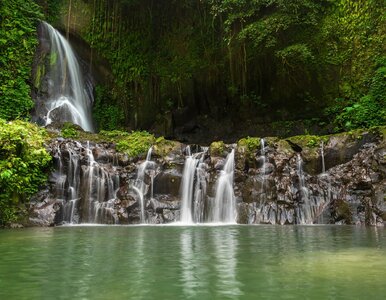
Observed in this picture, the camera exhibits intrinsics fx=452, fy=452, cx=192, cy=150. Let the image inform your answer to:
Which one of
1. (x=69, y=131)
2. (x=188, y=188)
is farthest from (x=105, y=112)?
(x=188, y=188)

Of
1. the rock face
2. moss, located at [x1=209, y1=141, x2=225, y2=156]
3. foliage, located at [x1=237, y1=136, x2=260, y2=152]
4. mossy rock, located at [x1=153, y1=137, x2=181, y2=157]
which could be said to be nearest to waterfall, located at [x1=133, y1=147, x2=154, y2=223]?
the rock face

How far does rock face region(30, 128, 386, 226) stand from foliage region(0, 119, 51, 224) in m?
0.41

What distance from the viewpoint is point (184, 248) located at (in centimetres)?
651

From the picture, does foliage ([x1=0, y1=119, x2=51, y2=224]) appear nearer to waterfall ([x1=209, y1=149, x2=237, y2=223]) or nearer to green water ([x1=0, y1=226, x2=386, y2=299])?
green water ([x1=0, y1=226, x2=386, y2=299])

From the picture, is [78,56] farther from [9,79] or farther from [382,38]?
[382,38]

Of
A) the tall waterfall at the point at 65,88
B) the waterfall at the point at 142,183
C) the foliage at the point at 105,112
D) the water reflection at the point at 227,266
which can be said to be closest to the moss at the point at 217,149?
the waterfall at the point at 142,183

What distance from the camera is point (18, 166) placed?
458 inches

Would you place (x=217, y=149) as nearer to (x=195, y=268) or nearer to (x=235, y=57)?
(x=235, y=57)

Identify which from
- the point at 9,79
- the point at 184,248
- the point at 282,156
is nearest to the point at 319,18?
the point at 282,156

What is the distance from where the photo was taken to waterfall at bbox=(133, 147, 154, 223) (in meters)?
12.5

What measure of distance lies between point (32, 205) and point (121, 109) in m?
9.83

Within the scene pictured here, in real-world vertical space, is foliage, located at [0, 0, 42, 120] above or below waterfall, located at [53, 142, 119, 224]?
above

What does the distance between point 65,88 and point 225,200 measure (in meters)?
9.69

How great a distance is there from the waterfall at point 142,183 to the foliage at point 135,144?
254 mm
